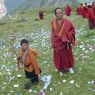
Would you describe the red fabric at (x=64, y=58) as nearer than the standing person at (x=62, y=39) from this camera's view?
No

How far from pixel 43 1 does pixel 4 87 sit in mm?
145476

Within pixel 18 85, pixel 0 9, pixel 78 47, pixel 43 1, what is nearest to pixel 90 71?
pixel 18 85

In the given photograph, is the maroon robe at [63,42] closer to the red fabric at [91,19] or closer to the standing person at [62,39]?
the standing person at [62,39]

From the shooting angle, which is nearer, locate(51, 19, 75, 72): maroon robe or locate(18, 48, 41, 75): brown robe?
locate(18, 48, 41, 75): brown robe

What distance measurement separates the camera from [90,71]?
13211 millimetres

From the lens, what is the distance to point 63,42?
12.5 metres

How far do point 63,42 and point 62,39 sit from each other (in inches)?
5.8

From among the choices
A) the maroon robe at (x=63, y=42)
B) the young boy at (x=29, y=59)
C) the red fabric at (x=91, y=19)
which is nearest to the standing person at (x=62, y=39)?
the maroon robe at (x=63, y=42)

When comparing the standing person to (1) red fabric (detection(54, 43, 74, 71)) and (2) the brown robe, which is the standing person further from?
(2) the brown robe

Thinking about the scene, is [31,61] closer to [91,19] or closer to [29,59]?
[29,59]

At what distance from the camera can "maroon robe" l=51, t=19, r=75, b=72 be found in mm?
12328

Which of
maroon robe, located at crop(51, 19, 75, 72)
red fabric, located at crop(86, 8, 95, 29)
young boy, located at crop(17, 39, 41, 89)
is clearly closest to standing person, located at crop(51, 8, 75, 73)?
maroon robe, located at crop(51, 19, 75, 72)

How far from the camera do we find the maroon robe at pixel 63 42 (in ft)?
40.4

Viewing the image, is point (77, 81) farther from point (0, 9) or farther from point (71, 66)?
point (0, 9)
